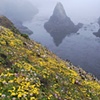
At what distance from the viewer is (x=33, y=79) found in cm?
1558

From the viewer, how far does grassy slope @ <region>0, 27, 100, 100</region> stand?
551 inches

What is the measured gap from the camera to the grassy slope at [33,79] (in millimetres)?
13995

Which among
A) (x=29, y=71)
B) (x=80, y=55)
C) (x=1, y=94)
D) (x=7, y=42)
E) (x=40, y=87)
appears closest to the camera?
(x=1, y=94)

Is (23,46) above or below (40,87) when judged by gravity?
above

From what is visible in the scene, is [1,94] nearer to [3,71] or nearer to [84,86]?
[3,71]

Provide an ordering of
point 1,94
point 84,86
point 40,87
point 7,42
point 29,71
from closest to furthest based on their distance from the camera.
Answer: point 1,94
point 40,87
point 29,71
point 84,86
point 7,42

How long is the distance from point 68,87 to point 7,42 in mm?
6292

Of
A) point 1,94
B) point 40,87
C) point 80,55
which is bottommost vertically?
point 1,94

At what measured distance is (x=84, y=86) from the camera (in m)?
19.7

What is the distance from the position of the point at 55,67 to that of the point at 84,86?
7.85ft

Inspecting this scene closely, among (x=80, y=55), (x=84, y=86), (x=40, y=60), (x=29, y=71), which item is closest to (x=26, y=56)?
(x=40, y=60)

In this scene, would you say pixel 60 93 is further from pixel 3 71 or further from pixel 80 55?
pixel 80 55

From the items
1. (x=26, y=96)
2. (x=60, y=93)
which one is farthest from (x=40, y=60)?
(x=26, y=96)

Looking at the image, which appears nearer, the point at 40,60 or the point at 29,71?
the point at 29,71
